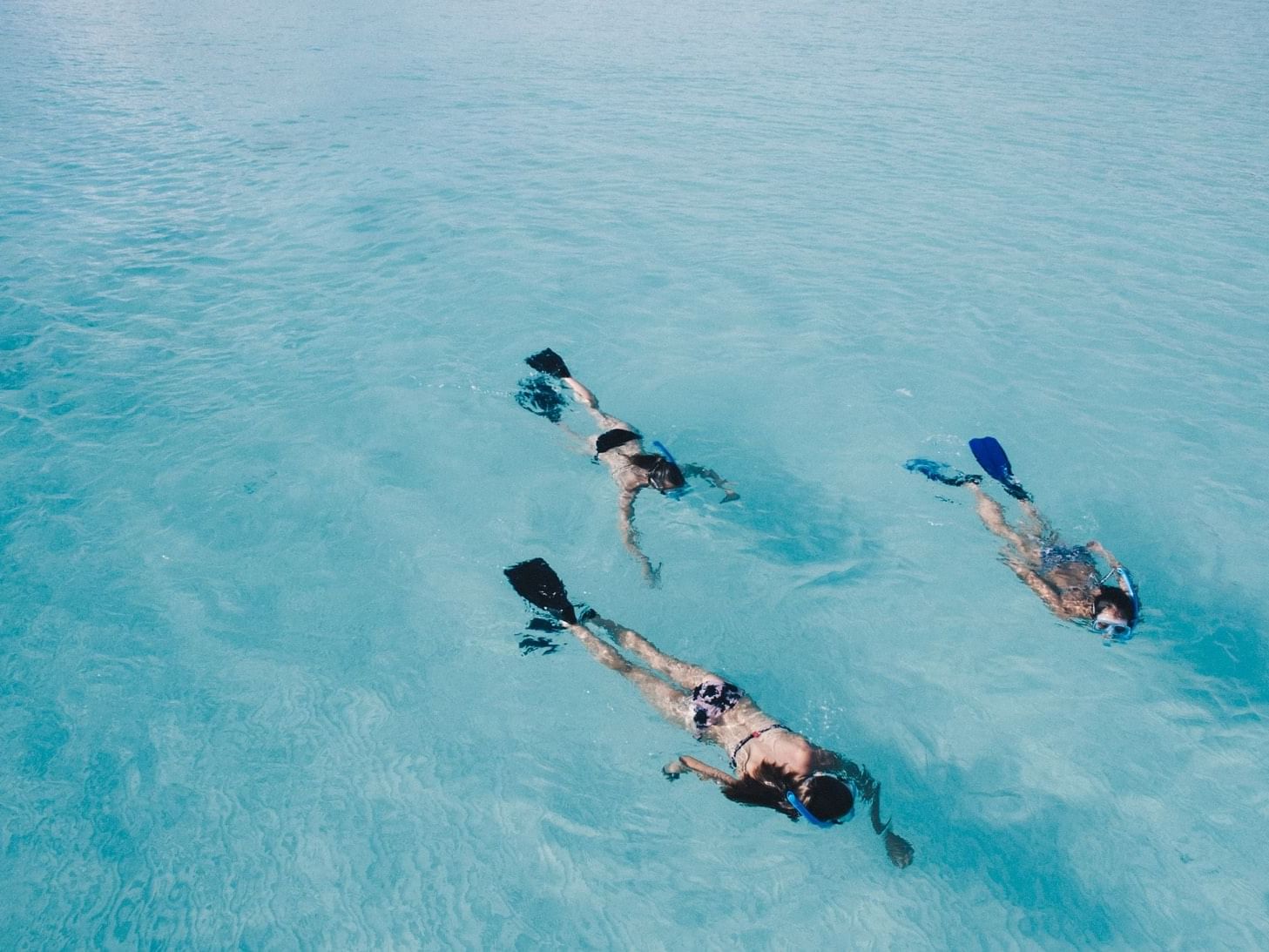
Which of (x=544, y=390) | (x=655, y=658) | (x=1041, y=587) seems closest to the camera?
(x=655, y=658)

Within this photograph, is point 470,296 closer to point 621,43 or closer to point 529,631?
point 529,631

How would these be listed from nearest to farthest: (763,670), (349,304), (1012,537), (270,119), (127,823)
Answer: (127,823), (763,670), (1012,537), (349,304), (270,119)

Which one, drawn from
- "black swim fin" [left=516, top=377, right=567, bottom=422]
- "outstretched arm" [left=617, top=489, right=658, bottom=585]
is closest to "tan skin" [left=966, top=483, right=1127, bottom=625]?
"outstretched arm" [left=617, top=489, right=658, bottom=585]

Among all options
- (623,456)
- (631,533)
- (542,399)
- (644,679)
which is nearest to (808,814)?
(644,679)

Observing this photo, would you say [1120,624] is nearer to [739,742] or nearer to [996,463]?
[996,463]

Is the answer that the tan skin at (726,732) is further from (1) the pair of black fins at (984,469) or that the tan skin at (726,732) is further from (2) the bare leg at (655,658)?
(1) the pair of black fins at (984,469)

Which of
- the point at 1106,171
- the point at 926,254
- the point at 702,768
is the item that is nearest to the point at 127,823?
the point at 702,768

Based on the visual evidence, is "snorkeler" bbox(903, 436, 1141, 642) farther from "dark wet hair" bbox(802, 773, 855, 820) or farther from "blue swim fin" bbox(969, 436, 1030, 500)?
"dark wet hair" bbox(802, 773, 855, 820)
